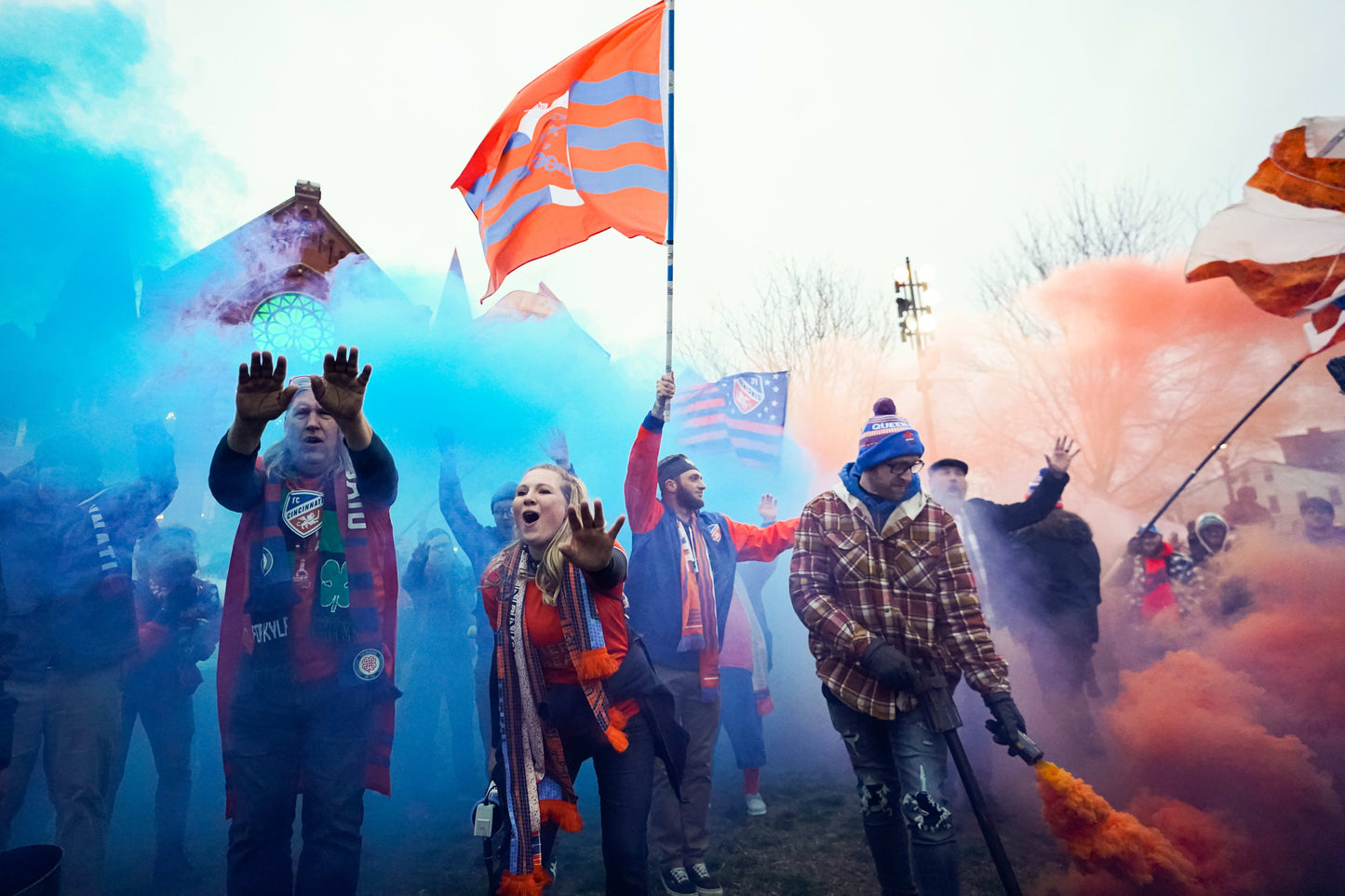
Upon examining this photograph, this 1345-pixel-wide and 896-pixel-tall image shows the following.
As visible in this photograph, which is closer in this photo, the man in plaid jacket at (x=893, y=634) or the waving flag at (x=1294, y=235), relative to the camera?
the man in plaid jacket at (x=893, y=634)

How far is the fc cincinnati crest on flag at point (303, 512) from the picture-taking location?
9.61 ft

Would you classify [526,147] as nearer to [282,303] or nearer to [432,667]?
[282,303]

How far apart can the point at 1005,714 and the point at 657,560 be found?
193 cm

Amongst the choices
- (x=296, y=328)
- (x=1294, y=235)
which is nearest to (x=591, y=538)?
(x=296, y=328)

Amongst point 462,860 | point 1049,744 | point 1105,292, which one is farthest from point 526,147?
point 1105,292

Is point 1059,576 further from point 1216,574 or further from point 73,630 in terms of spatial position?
Answer: point 73,630

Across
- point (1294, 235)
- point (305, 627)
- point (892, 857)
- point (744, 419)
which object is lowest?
point (892, 857)

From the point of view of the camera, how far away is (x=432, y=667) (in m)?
5.45

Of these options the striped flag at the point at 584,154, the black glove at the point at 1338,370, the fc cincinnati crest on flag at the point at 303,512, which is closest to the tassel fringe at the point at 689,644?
the fc cincinnati crest on flag at the point at 303,512

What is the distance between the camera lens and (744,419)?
26.2 ft

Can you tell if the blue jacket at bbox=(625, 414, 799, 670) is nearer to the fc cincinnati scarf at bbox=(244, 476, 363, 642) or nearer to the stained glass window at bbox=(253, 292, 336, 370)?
the fc cincinnati scarf at bbox=(244, 476, 363, 642)

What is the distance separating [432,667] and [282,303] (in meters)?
3.49

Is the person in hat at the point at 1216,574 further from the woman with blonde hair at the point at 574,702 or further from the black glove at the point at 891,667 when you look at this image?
the woman with blonde hair at the point at 574,702

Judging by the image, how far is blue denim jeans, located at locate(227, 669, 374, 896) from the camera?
8.45ft
